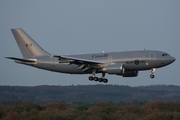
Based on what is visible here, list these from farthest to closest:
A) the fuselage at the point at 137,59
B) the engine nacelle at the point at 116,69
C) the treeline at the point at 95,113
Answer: the treeline at the point at 95,113 < the engine nacelle at the point at 116,69 < the fuselage at the point at 137,59

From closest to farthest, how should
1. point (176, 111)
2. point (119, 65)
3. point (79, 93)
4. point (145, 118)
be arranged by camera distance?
point (119, 65) → point (145, 118) → point (176, 111) → point (79, 93)

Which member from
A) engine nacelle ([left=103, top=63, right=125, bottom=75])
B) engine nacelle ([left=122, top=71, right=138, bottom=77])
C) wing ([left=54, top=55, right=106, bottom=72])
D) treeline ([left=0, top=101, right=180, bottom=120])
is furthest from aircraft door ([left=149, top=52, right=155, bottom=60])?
treeline ([left=0, top=101, right=180, bottom=120])

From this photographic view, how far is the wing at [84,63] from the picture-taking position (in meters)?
76.2

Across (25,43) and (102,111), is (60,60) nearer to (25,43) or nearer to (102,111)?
(25,43)

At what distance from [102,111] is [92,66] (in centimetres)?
1672

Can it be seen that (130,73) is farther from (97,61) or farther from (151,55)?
(151,55)

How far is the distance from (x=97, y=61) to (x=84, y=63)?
180 cm

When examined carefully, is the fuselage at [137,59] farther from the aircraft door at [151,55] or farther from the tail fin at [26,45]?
the tail fin at [26,45]

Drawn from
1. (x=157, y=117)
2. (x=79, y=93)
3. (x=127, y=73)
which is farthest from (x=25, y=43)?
(x=79, y=93)

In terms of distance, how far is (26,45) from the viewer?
282ft

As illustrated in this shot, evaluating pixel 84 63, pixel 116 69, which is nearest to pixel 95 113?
pixel 84 63

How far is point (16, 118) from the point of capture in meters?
78.3

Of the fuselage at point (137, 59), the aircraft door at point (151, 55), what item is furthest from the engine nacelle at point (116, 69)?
the aircraft door at point (151, 55)

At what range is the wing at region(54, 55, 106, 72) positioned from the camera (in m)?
76.2
